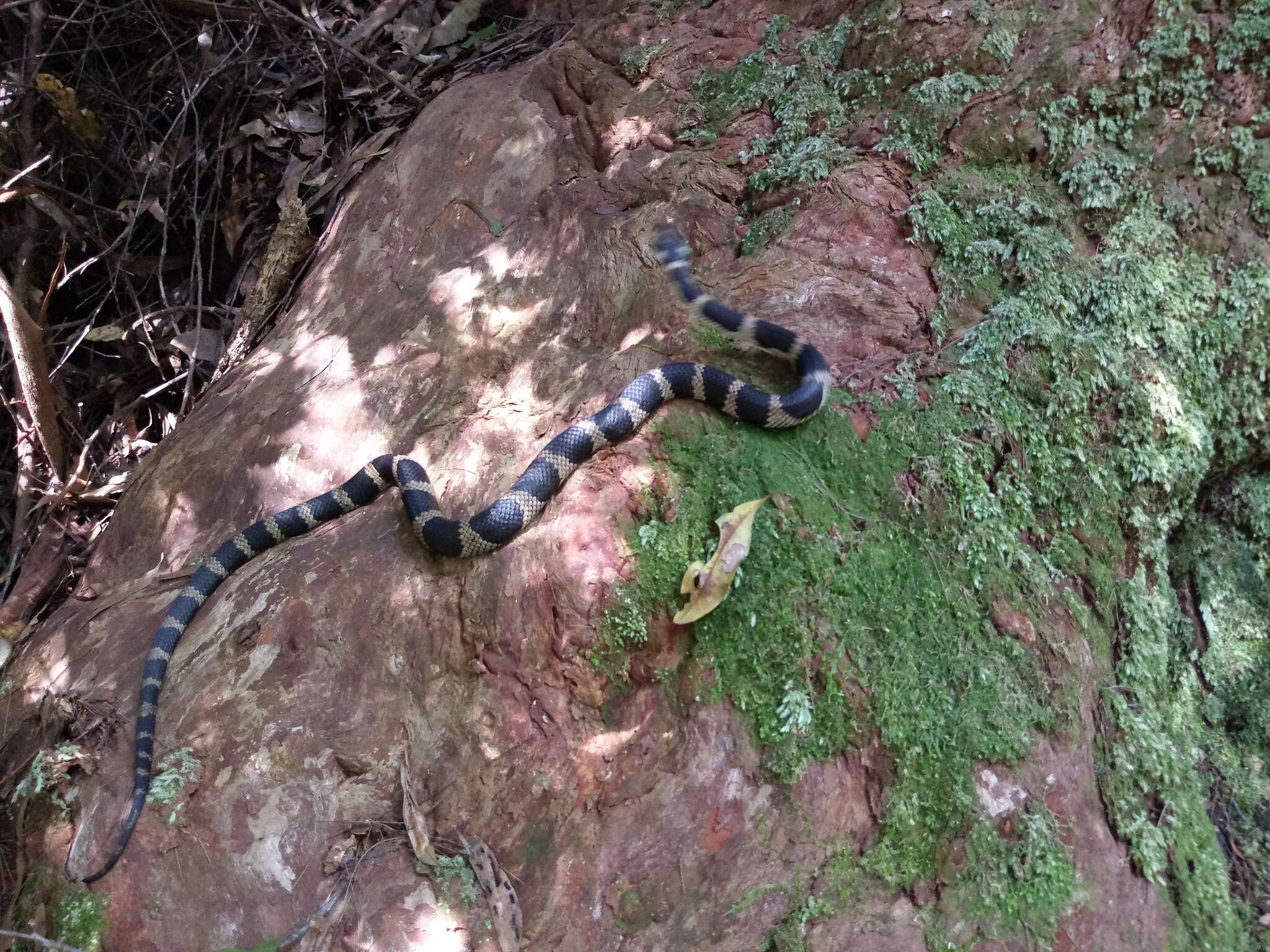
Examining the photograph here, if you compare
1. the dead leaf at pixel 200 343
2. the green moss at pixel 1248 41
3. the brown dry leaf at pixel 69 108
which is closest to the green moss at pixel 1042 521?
the green moss at pixel 1248 41

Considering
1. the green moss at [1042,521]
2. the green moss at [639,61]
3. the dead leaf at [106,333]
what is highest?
the green moss at [639,61]

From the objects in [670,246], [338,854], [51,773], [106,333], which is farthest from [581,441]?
[106,333]

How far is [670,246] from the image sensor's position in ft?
14.0

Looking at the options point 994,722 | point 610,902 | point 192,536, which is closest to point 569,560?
point 610,902

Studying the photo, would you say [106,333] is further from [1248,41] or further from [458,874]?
[1248,41]

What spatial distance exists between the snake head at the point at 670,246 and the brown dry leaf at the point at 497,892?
3.06 m

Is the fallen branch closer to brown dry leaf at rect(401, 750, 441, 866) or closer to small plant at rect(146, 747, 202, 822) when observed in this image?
small plant at rect(146, 747, 202, 822)

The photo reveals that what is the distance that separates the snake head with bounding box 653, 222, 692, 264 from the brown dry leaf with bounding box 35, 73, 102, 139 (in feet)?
16.2

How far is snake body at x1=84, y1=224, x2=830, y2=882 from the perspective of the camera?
3.56 meters

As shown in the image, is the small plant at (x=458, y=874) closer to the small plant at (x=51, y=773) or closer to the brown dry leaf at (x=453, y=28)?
the small plant at (x=51, y=773)

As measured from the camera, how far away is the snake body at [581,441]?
356cm

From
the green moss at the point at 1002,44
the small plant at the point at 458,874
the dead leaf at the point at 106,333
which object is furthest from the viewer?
the dead leaf at the point at 106,333

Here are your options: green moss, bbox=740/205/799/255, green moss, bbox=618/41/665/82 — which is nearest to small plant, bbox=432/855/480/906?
green moss, bbox=740/205/799/255

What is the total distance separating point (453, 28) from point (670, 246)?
14.9 ft
